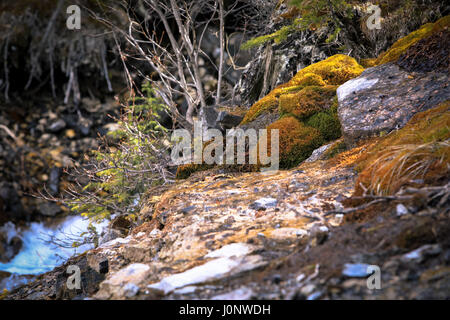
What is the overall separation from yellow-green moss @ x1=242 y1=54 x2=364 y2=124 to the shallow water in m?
5.35

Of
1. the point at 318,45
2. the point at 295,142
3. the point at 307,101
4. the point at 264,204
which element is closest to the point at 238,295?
the point at 264,204

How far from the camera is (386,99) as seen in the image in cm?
402

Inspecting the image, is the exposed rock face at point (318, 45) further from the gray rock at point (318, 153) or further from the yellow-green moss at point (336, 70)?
the gray rock at point (318, 153)

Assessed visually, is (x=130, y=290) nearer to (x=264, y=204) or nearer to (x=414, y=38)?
(x=264, y=204)

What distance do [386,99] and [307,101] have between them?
1.16 meters

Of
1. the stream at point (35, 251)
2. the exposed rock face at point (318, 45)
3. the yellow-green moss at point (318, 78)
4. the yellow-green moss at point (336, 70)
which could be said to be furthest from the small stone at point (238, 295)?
the stream at point (35, 251)

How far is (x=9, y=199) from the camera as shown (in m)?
10.6

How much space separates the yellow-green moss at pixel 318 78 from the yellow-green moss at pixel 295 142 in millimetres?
A: 642

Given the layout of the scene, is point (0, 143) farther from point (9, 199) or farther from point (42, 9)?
point (42, 9)

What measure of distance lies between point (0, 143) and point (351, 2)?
1156 cm

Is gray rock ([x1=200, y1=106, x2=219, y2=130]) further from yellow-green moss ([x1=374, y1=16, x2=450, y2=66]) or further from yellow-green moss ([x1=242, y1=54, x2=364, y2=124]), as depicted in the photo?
yellow-green moss ([x1=374, y1=16, x2=450, y2=66])

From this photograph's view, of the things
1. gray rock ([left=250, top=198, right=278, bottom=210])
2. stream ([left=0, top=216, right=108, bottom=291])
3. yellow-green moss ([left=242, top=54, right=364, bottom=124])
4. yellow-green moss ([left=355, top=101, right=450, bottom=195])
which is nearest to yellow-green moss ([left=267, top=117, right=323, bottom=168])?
yellow-green moss ([left=242, top=54, right=364, bottom=124])

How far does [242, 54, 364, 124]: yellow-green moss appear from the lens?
534cm
